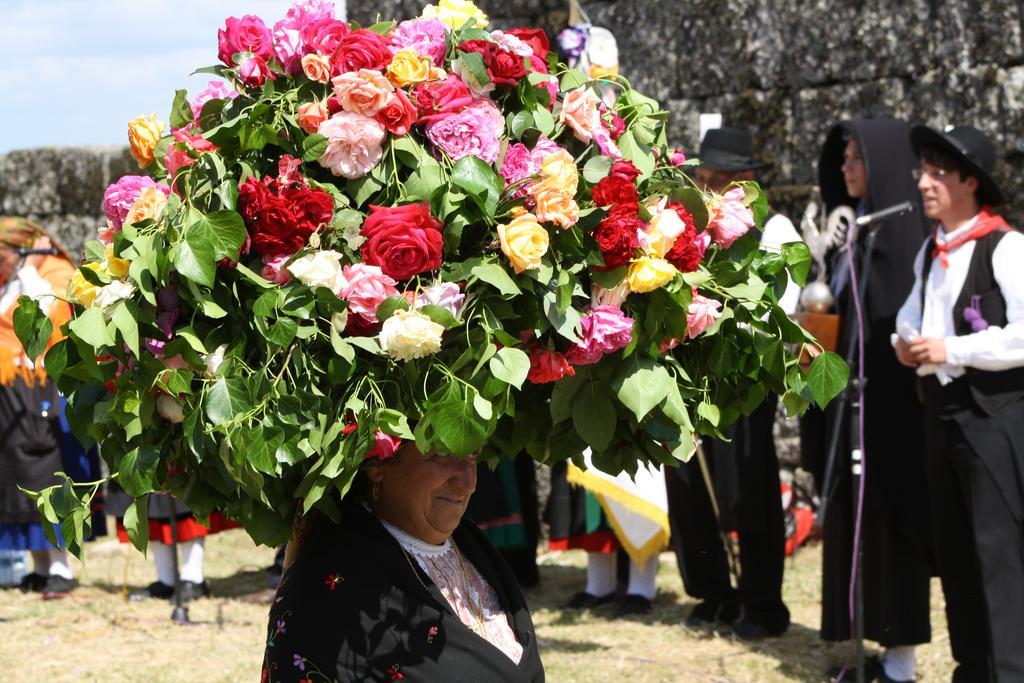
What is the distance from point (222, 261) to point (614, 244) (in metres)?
0.69

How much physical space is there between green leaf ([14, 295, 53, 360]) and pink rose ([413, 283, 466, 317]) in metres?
0.66

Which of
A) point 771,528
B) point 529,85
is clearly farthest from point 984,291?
point 529,85

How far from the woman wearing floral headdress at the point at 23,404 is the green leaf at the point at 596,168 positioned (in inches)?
218

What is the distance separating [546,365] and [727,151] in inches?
173

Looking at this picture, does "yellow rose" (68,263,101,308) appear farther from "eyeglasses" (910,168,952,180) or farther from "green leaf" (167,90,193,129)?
A: "eyeglasses" (910,168,952,180)

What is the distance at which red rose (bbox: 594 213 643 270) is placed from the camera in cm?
247

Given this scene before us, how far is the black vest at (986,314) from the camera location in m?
4.88

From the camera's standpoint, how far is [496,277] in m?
2.37

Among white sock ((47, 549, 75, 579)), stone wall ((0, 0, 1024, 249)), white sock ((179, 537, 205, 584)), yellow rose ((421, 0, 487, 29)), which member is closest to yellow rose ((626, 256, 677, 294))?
yellow rose ((421, 0, 487, 29))

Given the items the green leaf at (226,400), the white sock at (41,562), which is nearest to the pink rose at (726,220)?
the green leaf at (226,400)

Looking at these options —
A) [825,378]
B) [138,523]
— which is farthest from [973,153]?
[138,523]

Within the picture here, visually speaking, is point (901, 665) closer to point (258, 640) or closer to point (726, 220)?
point (258, 640)

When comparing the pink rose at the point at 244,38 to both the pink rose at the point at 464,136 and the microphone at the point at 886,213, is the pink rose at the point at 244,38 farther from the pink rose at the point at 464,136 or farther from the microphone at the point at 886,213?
the microphone at the point at 886,213

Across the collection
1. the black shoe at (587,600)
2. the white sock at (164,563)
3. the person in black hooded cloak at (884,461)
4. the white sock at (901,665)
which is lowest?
the black shoe at (587,600)
